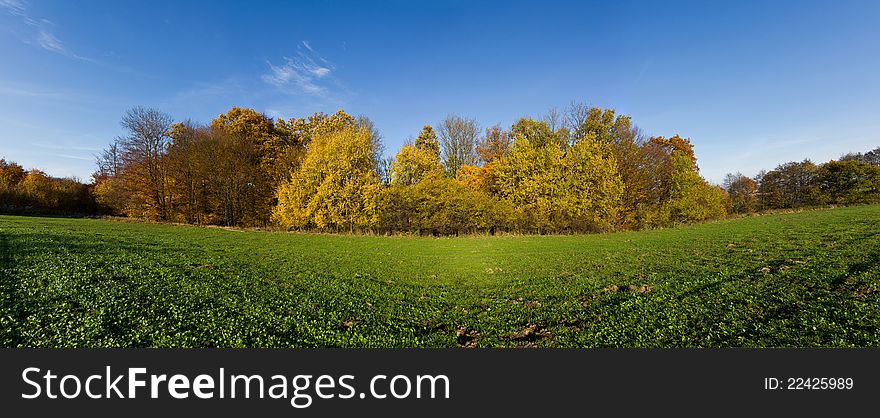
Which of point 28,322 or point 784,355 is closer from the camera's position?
point 784,355

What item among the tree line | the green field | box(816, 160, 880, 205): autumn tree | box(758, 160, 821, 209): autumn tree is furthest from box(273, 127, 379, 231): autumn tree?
box(816, 160, 880, 205): autumn tree

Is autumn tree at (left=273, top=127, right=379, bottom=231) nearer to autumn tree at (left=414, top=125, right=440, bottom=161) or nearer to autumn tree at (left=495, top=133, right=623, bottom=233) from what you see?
autumn tree at (left=414, top=125, right=440, bottom=161)

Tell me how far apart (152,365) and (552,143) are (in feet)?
133

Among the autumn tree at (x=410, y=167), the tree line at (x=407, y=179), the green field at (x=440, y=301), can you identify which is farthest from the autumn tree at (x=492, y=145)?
the green field at (x=440, y=301)

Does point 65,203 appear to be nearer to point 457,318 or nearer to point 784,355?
point 457,318

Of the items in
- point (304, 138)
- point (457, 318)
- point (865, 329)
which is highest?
point (304, 138)

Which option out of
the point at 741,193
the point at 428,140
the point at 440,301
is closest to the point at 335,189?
the point at 428,140

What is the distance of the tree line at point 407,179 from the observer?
37.2 metres

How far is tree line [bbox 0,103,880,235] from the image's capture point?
3722cm

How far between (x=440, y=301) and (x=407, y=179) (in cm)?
3009

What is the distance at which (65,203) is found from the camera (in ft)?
163

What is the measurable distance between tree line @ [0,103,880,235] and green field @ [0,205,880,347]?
22051 mm

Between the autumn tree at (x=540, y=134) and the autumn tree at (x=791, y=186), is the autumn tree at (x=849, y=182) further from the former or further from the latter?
the autumn tree at (x=540, y=134)

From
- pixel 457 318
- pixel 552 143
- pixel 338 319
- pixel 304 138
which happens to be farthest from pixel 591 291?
pixel 304 138
